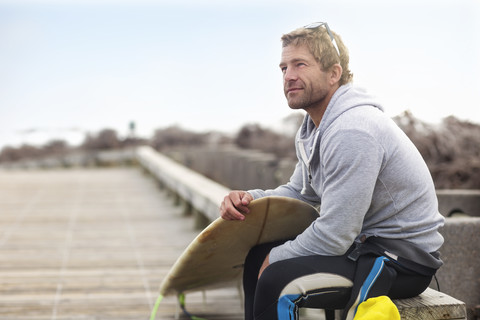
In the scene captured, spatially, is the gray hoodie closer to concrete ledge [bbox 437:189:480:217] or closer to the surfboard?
the surfboard

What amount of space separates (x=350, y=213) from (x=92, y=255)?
3747 millimetres

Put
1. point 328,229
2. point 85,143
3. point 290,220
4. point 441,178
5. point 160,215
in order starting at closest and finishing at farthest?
1. point 328,229
2. point 290,220
3. point 441,178
4. point 160,215
5. point 85,143

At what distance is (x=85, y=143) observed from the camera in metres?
22.2

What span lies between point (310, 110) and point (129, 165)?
52.2ft

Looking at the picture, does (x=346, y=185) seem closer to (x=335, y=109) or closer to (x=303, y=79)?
(x=335, y=109)

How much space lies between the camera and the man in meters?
2.14

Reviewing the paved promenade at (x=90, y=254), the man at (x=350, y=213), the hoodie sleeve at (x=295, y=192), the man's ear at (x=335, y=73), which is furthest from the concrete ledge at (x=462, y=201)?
the man's ear at (x=335, y=73)

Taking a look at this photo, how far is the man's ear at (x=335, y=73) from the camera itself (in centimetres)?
239

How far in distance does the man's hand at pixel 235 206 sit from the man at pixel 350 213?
24cm

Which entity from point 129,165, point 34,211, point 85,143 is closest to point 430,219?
point 34,211

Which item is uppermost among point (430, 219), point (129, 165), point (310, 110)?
point (310, 110)

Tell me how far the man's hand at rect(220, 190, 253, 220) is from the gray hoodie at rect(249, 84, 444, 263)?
252 millimetres

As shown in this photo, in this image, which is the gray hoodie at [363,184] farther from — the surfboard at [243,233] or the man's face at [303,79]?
the surfboard at [243,233]

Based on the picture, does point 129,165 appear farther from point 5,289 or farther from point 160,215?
point 5,289
